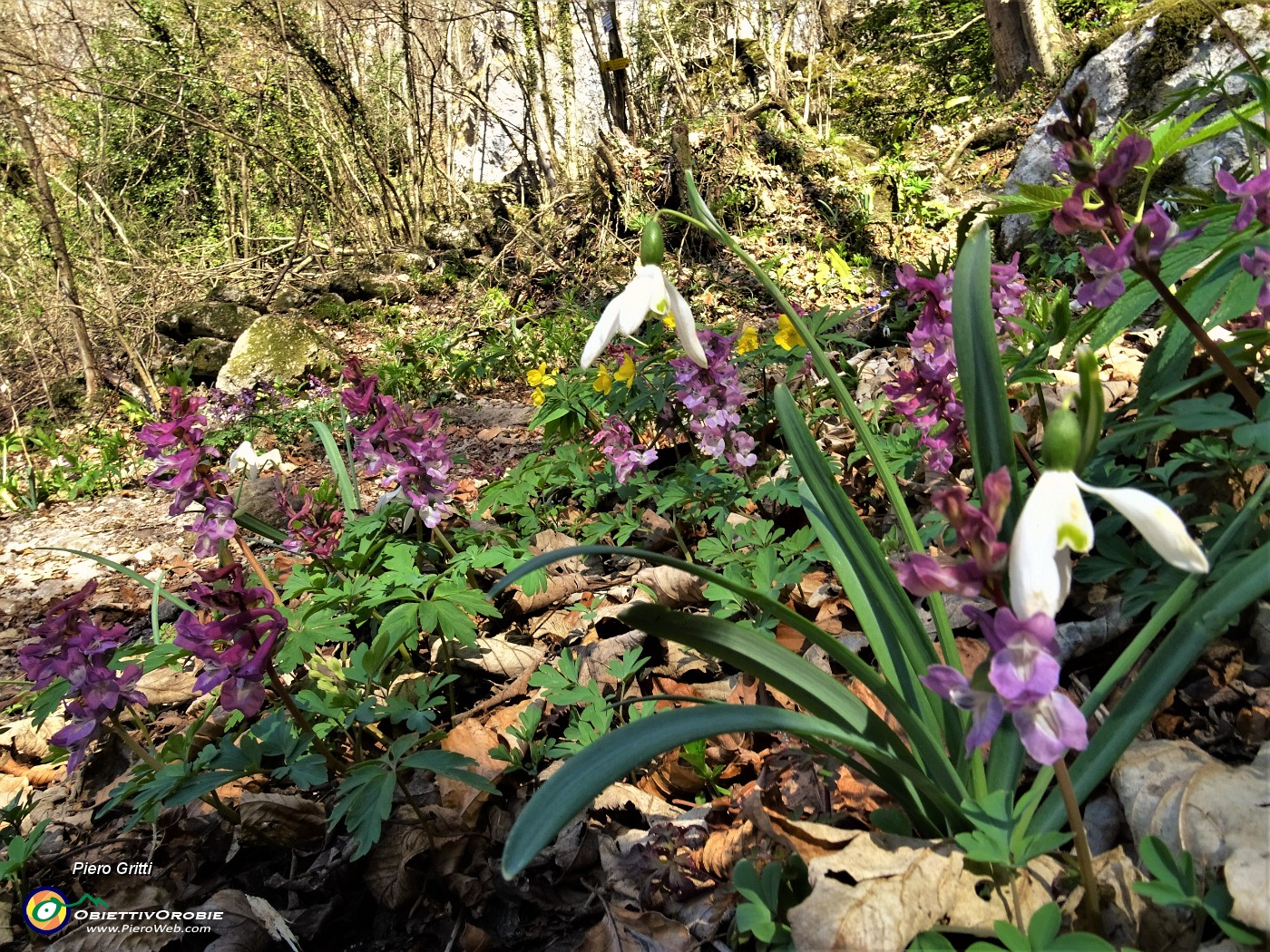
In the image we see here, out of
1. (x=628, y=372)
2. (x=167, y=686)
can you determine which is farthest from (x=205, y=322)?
(x=628, y=372)

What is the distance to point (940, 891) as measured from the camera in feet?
3.01

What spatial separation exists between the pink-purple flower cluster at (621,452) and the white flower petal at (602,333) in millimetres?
1040

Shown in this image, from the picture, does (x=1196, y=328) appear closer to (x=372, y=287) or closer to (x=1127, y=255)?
(x=1127, y=255)

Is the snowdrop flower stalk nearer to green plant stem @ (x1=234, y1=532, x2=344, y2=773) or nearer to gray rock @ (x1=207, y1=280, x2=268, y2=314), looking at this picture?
green plant stem @ (x1=234, y1=532, x2=344, y2=773)

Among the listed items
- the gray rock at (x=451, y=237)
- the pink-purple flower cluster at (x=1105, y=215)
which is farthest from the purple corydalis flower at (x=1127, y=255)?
the gray rock at (x=451, y=237)

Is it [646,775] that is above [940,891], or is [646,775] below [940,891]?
below

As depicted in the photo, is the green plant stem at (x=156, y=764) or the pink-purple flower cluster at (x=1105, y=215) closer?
the pink-purple flower cluster at (x=1105, y=215)

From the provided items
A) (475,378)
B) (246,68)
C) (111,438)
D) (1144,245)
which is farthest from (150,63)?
(1144,245)

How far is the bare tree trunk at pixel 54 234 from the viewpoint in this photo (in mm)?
5480

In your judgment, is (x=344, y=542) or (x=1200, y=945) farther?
(x=344, y=542)

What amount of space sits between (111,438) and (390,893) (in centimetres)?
531

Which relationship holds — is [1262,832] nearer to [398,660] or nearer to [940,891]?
[940,891]

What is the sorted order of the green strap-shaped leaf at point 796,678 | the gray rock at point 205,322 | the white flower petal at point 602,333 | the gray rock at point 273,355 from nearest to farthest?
the green strap-shaped leaf at point 796,678, the white flower petal at point 602,333, the gray rock at point 273,355, the gray rock at point 205,322

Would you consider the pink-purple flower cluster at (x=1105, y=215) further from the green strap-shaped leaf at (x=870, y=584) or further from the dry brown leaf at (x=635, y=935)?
the dry brown leaf at (x=635, y=935)
